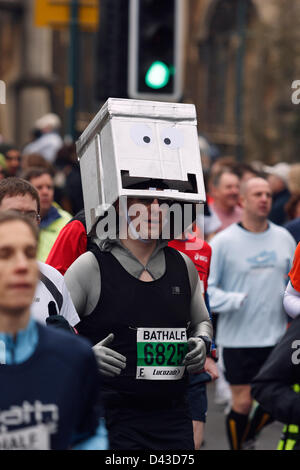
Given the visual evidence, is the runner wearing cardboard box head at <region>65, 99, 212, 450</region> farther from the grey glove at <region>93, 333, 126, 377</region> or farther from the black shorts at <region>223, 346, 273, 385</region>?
the black shorts at <region>223, 346, 273, 385</region>

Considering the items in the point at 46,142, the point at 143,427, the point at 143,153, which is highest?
the point at 143,153

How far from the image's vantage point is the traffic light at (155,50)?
8.54 m

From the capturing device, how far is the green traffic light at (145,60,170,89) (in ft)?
28.0

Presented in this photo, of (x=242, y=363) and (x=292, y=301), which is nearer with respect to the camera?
(x=292, y=301)

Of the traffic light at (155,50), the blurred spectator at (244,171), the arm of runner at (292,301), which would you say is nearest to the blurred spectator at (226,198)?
the blurred spectator at (244,171)

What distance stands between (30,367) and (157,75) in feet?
17.4

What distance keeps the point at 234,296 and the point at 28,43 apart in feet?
93.5

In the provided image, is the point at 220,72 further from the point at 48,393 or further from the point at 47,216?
the point at 48,393

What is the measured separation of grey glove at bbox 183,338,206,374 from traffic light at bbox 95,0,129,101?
393cm

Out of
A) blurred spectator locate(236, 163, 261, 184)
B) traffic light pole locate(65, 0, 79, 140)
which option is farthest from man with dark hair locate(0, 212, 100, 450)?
traffic light pole locate(65, 0, 79, 140)

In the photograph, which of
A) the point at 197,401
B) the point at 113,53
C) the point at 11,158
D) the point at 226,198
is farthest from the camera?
the point at 11,158

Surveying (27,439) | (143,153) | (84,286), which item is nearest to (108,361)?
(84,286)

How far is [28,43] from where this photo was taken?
35969mm

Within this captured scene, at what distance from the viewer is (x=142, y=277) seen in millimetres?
5215
